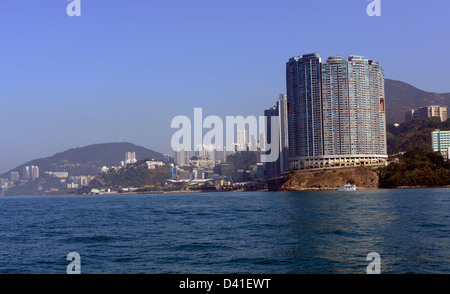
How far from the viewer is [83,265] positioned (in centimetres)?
2112

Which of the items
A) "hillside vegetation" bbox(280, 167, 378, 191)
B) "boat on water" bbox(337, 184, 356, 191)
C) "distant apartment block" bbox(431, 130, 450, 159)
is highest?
"distant apartment block" bbox(431, 130, 450, 159)

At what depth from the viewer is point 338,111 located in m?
160

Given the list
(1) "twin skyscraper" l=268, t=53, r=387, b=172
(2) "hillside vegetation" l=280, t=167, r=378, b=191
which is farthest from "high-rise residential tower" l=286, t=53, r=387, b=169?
(2) "hillside vegetation" l=280, t=167, r=378, b=191

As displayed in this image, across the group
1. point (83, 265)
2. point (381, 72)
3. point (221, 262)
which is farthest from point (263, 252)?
point (381, 72)

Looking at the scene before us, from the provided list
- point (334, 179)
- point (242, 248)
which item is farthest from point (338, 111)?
point (242, 248)

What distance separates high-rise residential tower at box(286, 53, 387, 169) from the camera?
521 feet

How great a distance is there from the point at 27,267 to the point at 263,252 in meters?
11.8

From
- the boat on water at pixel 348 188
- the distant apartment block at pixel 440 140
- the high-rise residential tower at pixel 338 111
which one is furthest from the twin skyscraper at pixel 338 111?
the distant apartment block at pixel 440 140

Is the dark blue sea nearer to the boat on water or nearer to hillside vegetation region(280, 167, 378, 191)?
the boat on water

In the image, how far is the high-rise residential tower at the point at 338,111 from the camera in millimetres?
158750

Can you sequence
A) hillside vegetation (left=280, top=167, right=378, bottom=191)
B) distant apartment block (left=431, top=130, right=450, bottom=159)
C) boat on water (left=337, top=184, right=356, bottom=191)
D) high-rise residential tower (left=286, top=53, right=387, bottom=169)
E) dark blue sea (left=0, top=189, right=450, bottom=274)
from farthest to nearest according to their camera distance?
distant apartment block (left=431, top=130, right=450, bottom=159) → high-rise residential tower (left=286, top=53, right=387, bottom=169) → hillside vegetation (left=280, top=167, right=378, bottom=191) → boat on water (left=337, top=184, right=356, bottom=191) → dark blue sea (left=0, top=189, right=450, bottom=274)

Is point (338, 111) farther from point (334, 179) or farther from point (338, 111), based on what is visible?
point (334, 179)

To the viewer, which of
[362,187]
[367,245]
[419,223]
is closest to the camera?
[367,245]
